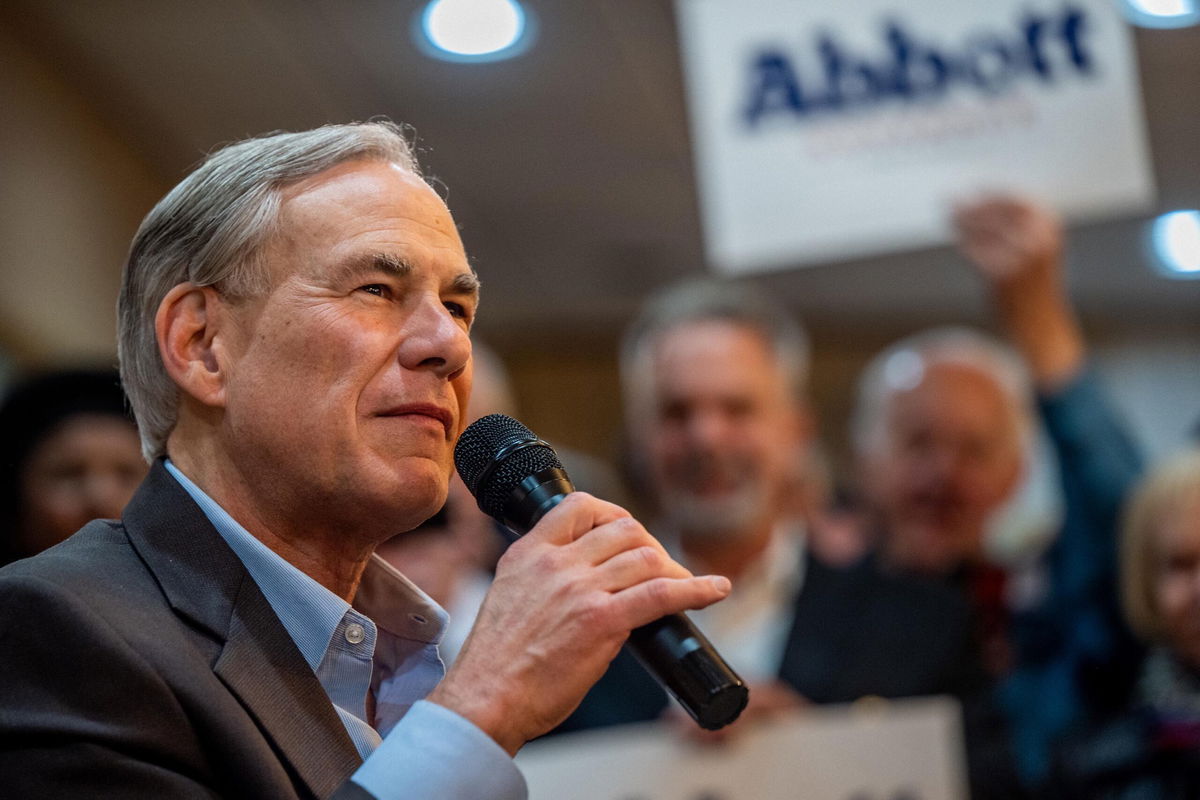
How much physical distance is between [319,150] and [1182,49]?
216 inches

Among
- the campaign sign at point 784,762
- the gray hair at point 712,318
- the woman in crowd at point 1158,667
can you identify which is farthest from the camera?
the gray hair at point 712,318

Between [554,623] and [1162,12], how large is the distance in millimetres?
5226

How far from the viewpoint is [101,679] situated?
1.20 m

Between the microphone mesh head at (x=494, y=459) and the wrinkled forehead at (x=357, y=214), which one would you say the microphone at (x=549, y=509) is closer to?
the microphone mesh head at (x=494, y=459)

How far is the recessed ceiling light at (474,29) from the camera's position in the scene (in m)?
5.30

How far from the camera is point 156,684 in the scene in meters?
1.22

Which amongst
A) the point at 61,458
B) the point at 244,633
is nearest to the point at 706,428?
the point at 61,458

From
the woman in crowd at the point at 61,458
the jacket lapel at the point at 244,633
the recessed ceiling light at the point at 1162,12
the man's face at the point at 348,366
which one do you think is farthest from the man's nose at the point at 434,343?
the recessed ceiling light at the point at 1162,12

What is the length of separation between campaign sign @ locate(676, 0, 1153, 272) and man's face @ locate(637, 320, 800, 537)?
0.90ft

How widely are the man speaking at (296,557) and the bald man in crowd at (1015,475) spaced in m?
1.79

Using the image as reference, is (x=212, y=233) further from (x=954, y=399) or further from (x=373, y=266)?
(x=954, y=399)

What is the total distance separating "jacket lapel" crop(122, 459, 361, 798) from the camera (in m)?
1.30

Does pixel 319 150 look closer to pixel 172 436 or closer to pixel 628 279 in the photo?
pixel 172 436

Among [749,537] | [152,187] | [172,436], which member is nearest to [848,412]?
[152,187]
